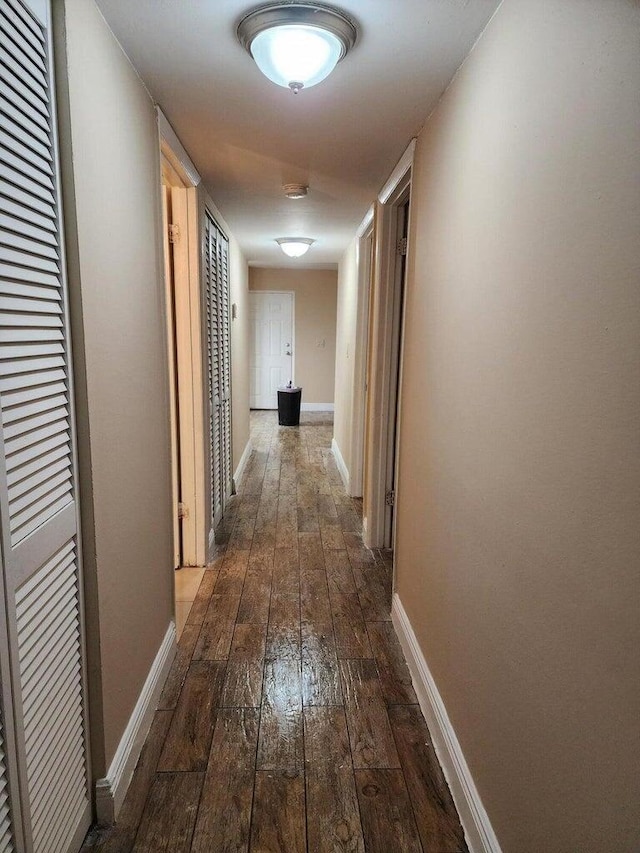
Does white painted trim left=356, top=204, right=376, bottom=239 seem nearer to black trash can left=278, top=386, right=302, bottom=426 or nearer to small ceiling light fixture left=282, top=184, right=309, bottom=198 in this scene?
small ceiling light fixture left=282, top=184, right=309, bottom=198

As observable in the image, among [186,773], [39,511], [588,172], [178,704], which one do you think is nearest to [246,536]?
[178,704]

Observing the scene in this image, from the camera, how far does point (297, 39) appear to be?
4.36 feet

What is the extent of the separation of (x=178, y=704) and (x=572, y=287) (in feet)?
6.05

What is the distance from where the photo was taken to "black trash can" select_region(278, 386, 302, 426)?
272 inches

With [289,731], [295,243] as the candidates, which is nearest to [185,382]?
[289,731]

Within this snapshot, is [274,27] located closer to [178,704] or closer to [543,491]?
[543,491]

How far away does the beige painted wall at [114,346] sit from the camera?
121 centimetres

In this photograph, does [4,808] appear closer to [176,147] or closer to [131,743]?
[131,743]

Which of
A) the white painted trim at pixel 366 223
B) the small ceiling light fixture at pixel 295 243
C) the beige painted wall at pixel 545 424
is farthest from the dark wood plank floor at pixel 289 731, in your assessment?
the small ceiling light fixture at pixel 295 243

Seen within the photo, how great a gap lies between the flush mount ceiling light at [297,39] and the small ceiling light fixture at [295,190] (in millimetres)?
1339

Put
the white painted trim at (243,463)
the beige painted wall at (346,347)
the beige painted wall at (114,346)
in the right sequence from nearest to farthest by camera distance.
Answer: the beige painted wall at (114,346) → the beige painted wall at (346,347) → the white painted trim at (243,463)

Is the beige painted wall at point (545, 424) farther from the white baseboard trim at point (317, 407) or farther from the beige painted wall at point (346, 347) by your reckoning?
the white baseboard trim at point (317, 407)

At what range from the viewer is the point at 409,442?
7.15 feet

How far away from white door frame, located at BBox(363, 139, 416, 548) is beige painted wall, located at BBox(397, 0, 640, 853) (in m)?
1.25
